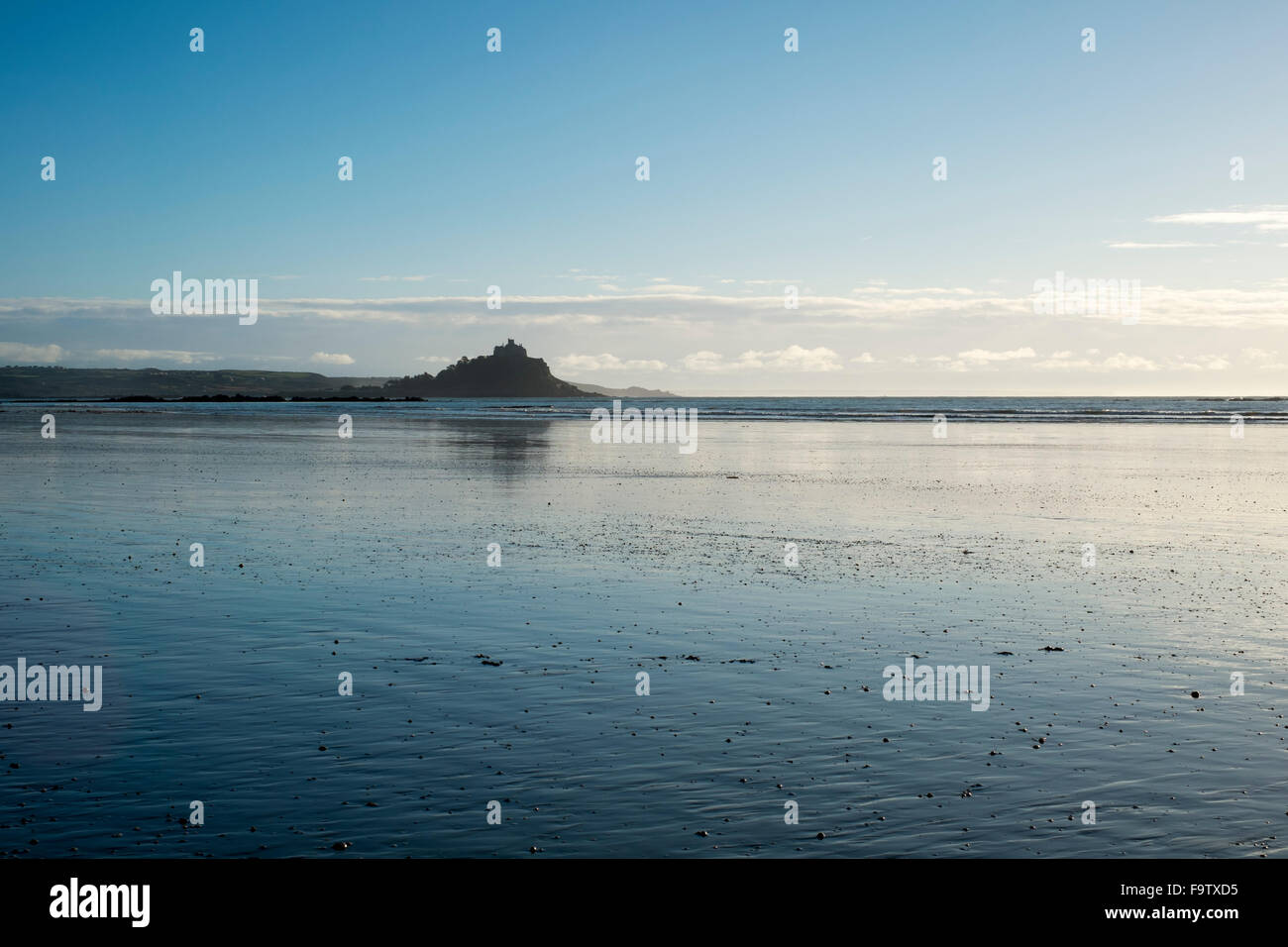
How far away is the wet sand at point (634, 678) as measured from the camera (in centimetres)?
Answer: 955

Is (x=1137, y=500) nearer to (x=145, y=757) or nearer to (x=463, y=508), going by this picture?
Answer: (x=463, y=508)

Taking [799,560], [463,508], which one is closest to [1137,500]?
[799,560]

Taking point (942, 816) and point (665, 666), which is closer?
point (942, 816)

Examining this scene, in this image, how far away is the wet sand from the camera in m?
9.55

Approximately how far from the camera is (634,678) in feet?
46.9

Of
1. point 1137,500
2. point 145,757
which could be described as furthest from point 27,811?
point 1137,500
